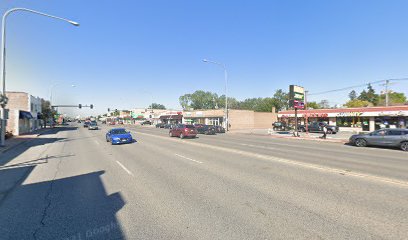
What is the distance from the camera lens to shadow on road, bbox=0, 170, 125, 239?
13.6ft

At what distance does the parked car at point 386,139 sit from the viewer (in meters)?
16.6

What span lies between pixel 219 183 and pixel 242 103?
14430cm

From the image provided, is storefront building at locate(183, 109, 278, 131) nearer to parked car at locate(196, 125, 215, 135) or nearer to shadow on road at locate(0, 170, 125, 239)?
parked car at locate(196, 125, 215, 135)

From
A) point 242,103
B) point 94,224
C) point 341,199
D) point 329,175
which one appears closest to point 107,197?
point 94,224

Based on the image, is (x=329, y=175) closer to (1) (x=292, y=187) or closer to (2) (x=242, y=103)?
(1) (x=292, y=187)

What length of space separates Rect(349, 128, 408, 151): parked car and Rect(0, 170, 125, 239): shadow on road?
64.7 feet

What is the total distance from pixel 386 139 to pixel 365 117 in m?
23.9

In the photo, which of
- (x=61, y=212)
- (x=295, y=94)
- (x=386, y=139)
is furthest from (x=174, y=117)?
(x=61, y=212)

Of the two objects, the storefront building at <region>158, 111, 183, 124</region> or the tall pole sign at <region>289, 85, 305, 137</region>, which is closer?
the tall pole sign at <region>289, 85, 305, 137</region>

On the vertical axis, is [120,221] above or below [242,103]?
below

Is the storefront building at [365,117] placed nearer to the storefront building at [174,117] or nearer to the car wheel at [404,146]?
the car wheel at [404,146]


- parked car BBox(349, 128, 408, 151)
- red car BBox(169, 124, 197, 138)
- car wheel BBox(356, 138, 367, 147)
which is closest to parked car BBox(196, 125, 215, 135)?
red car BBox(169, 124, 197, 138)

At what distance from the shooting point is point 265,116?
205 feet

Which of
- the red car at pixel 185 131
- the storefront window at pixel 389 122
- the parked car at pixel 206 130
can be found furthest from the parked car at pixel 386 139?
the storefront window at pixel 389 122
